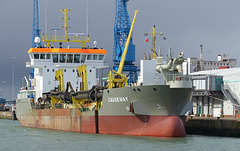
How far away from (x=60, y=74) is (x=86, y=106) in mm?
5906

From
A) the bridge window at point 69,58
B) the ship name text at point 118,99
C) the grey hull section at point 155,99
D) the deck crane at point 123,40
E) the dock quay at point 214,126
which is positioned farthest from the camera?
the deck crane at point 123,40

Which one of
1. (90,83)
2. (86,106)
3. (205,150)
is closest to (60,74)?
(90,83)

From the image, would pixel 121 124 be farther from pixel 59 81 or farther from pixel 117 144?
pixel 59 81

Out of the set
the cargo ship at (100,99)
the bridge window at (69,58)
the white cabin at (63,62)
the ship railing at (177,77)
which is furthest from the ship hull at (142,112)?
the bridge window at (69,58)

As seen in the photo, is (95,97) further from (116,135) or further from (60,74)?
(60,74)

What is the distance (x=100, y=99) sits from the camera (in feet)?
104

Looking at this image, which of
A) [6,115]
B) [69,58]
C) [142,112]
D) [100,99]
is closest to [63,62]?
[69,58]

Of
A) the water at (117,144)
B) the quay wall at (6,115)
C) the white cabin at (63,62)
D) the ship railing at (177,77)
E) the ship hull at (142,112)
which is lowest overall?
the quay wall at (6,115)

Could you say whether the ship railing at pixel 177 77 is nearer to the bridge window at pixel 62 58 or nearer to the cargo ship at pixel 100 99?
the cargo ship at pixel 100 99

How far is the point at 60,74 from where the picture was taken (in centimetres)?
3922

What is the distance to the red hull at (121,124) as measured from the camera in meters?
27.0

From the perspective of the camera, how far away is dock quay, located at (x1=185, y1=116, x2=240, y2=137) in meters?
29.6

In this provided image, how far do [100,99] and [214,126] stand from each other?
785 cm

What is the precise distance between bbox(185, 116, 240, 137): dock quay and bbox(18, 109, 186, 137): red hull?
392 cm
